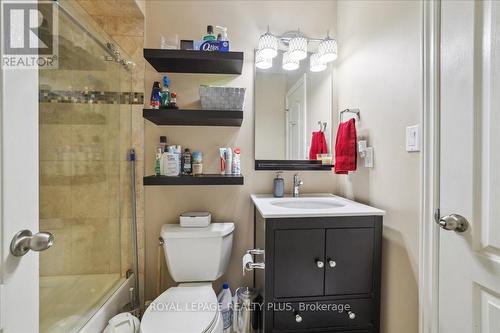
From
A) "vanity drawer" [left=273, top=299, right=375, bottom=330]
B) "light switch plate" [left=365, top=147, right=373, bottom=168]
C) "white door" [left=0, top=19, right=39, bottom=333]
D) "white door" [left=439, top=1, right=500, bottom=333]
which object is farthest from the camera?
"light switch plate" [left=365, top=147, right=373, bottom=168]

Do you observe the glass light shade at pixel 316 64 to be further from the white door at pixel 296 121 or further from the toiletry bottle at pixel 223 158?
the toiletry bottle at pixel 223 158

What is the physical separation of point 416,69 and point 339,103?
75 centimetres

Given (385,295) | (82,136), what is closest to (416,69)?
(385,295)

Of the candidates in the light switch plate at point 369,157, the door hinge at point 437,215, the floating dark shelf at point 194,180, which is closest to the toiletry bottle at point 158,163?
the floating dark shelf at point 194,180

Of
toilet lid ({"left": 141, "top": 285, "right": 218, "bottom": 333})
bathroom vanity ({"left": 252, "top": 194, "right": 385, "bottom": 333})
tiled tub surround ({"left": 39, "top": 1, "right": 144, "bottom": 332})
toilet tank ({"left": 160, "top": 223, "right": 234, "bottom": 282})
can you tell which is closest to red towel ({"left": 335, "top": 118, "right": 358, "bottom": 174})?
bathroom vanity ({"left": 252, "top": 194, "right": 385, "bottom": 333})

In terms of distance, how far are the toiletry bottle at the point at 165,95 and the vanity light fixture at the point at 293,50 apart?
632 mm

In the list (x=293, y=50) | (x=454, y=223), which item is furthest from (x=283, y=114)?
(x=454, y=223)

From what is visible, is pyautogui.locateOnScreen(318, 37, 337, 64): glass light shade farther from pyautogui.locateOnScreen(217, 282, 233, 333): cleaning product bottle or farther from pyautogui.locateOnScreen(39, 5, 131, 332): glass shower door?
pyautogui.locateOnScreen(217, 282, 233, 333): cleaning product bottle

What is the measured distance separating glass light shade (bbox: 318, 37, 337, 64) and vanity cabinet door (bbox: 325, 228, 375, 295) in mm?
1189

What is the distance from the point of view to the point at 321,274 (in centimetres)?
111

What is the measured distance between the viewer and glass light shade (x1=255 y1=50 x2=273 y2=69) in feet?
5.28

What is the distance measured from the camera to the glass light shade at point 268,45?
1.58 m

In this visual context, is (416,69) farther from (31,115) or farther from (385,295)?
(31,115)

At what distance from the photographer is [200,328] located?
1022 mm
